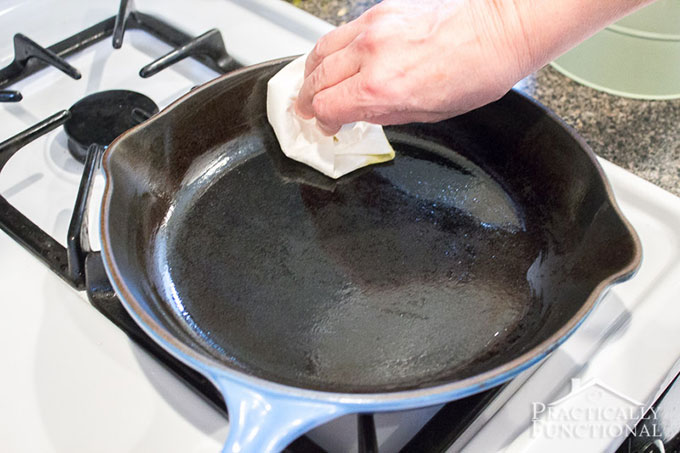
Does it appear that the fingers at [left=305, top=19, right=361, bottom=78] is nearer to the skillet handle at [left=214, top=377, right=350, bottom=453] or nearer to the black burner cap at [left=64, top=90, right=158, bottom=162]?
the black burner cap at [left=64, top=90, right=158, bottom=162]

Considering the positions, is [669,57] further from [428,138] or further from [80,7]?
[80,7]

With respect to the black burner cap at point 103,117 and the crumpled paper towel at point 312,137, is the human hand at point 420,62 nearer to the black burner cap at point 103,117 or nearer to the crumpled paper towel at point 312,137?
the crumpled paper towel at point 312,137

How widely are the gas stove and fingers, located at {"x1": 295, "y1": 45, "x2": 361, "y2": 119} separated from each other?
0.62ft

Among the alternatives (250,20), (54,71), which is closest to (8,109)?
(54,71)

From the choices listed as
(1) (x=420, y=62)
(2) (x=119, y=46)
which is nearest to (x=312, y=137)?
(1) (x=420, y=62)

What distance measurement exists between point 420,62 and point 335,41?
92 millimetres

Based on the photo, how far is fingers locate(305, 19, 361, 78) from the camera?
526mm

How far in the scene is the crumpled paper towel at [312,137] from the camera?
1.91 feet

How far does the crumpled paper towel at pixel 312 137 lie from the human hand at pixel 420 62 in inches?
2.3

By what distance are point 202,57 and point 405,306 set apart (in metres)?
0.40

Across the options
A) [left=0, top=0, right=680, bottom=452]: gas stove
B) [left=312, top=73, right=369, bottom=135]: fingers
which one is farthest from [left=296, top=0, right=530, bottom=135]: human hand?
[left=0, top=0, right=680, bottom=452]: gas stove

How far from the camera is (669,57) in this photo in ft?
2.22

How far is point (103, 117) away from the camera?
0.64 metres

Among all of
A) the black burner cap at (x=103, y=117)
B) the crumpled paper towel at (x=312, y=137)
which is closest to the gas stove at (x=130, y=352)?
the black burner cap at (x=103, y=117)
